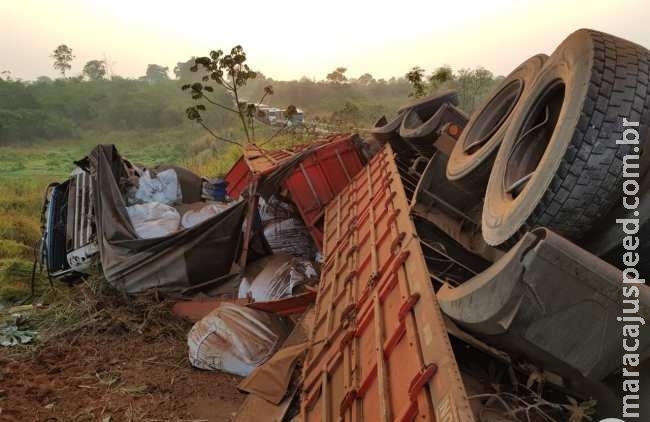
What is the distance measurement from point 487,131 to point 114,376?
13.4 feet

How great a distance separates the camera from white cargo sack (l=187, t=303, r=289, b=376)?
459 centimetres

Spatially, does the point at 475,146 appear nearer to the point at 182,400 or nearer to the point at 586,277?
the point at 586,277

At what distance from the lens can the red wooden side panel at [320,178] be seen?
248 inches

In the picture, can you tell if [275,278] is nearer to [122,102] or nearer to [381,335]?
[381,335]

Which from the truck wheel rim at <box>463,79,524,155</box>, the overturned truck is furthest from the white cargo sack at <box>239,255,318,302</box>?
the truck wheel rim at <box>463,79,524,155</box>

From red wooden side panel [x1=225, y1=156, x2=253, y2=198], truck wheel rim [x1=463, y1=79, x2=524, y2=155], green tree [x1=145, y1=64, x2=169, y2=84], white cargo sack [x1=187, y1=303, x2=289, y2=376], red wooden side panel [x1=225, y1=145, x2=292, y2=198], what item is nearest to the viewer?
truck wheel rim [x1=463, y1=79, x2=524, y2=155]

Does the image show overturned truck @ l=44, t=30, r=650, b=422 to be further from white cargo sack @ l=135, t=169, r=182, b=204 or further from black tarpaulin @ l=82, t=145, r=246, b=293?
white cargo sack @ l=135, t=169, r=182, b=204

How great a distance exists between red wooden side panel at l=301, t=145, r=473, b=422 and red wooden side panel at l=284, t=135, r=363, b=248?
1.79 m

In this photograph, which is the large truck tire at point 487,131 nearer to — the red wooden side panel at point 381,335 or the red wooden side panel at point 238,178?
the red wooden side panel at point 381,335

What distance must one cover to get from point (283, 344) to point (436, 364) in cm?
291

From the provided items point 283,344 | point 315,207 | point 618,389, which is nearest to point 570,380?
point 618,389

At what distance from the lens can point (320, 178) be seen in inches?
254

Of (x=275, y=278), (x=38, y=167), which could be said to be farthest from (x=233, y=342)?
(x=38, y=167)

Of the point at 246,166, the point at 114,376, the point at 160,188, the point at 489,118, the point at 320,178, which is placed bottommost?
the point at 114,376
